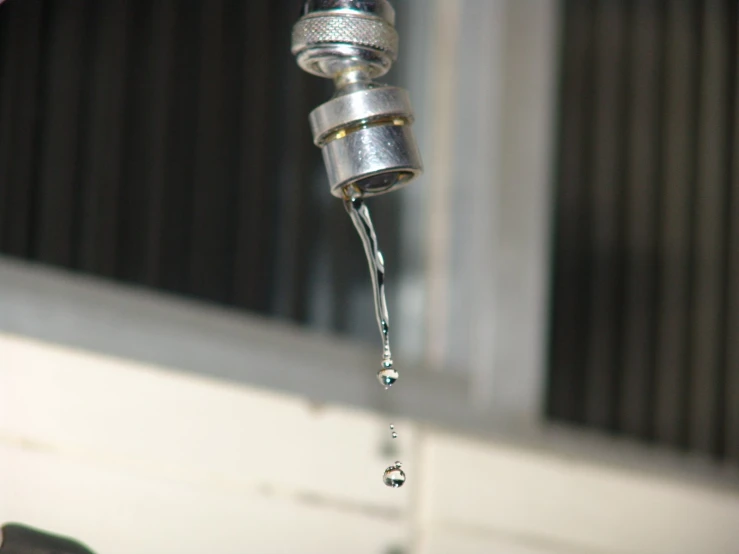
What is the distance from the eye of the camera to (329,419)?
33.5 inches

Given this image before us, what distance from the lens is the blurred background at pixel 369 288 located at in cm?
71

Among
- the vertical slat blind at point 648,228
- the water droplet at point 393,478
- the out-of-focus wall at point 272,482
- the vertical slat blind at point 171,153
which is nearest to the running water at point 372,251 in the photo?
the water droplet at point 393,478

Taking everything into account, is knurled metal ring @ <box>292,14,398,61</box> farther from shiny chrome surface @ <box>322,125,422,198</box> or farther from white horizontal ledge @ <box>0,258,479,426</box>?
white horizontal ledge @ <box>0,258,479,426</box>

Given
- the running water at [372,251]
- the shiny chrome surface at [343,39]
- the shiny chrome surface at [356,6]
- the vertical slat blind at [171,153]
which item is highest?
the vertical slat blind at [171,153]

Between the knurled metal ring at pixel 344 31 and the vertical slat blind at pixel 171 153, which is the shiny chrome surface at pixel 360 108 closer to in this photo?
the knurled metal ring at pixel 344 31

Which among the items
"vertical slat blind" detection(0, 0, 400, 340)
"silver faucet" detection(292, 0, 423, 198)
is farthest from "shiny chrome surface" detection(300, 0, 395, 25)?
"vertical slat blind" detection(0, 0, 400, 340)

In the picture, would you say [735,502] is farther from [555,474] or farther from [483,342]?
[483,342]

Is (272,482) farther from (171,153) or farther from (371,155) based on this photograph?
(371,155)

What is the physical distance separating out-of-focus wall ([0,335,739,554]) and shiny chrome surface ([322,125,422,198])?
1.02 feet

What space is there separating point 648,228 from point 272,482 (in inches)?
24.7

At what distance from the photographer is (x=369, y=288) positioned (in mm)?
1000

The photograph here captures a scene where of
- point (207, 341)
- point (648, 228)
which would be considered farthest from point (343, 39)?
point (648, 228)

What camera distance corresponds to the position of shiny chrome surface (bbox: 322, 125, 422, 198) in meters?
0.42

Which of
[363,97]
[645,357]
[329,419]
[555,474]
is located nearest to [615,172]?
[645,357]
